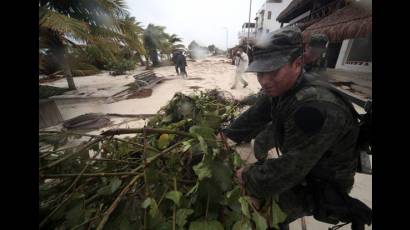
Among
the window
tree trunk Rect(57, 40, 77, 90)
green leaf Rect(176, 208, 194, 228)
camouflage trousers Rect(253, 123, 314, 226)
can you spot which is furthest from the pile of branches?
the window

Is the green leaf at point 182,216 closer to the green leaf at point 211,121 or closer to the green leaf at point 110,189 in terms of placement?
the green leaf at point 110,189

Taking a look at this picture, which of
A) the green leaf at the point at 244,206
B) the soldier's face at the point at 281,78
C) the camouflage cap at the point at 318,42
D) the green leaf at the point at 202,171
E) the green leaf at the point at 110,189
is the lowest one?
the green leaf at the point at 244,206

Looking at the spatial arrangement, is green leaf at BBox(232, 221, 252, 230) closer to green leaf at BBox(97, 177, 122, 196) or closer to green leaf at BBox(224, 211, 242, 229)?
green leaf at BBox(224, 211, 242, 229)

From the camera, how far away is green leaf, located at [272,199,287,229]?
1192mm

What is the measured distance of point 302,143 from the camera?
42.4 inches

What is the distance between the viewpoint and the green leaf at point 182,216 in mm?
1048

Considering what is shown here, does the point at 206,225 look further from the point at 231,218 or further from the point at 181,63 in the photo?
the point at 181,63

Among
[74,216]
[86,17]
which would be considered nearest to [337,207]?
[74,216]

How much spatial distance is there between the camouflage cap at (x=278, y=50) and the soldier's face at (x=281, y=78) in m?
0.05

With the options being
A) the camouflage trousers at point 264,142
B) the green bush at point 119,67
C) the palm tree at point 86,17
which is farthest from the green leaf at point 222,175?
the green bush at point 119,67

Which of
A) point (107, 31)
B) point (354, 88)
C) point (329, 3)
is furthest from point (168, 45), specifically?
point (354, 88)

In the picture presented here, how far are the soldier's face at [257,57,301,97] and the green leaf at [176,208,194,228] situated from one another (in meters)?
0.92

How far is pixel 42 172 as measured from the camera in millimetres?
1167

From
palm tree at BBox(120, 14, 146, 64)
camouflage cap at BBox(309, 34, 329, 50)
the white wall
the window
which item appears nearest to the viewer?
camouflage cap at BBox(309, 34, 329, 50)
